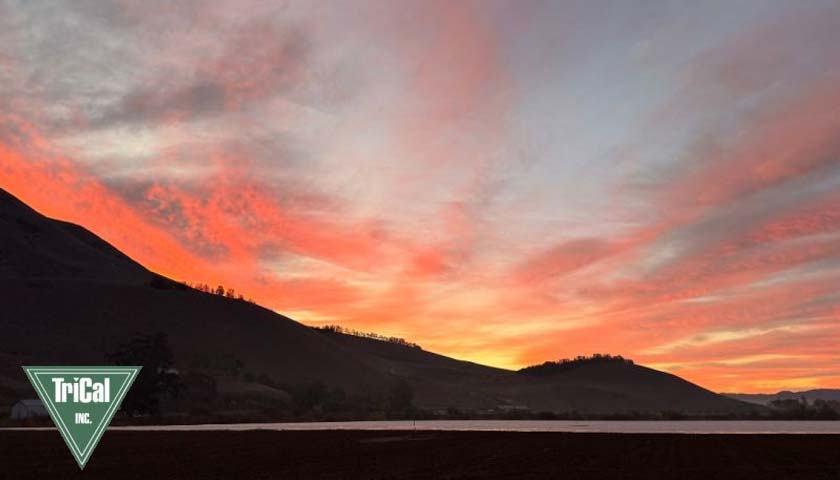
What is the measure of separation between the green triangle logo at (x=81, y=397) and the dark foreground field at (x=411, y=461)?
1616cm

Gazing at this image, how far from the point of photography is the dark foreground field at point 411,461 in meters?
45.5

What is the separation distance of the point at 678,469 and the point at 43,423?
11244 centimetres

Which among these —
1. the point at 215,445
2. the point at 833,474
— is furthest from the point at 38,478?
the point at 833,474

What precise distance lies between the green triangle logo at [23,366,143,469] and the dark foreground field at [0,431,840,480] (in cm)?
1616

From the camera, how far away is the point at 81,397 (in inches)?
1129

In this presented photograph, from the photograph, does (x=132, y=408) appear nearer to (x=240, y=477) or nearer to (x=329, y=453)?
(x=329, y=453)

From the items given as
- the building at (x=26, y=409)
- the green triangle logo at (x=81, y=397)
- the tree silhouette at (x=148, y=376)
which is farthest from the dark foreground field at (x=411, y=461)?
the tree silhouette at (x=148, y=376)

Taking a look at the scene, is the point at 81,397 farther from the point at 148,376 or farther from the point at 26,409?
the point at 148,376

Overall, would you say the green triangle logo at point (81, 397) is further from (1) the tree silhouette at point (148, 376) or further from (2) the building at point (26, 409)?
(1) the tree silhouette at point (148, 376)

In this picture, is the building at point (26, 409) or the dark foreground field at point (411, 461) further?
the building at point (26, 409)

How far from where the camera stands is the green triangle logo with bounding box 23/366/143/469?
28266mm

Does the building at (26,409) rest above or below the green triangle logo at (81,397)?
above

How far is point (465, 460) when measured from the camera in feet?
185

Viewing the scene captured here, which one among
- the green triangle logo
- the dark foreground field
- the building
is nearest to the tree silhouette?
the building
